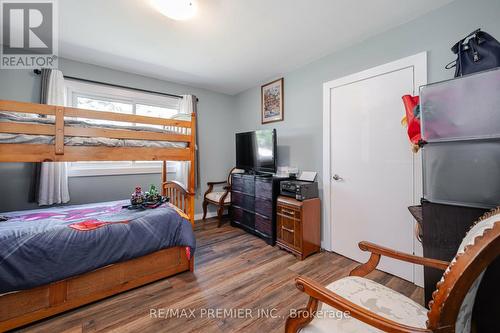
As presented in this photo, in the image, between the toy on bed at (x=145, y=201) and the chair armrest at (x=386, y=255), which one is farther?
the toy on bed at (x=145, y=201)

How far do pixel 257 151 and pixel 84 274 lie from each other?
236 centimetres

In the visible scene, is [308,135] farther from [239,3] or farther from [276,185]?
[239,3]

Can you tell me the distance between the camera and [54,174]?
2479mm

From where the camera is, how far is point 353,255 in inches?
90.8

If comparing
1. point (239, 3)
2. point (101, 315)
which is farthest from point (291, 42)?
→ point (101, 315)

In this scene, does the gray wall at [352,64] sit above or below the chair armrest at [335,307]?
above

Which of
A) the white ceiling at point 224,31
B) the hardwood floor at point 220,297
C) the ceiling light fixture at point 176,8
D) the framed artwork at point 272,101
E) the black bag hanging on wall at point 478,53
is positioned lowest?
the hardwood floor at point 220,297

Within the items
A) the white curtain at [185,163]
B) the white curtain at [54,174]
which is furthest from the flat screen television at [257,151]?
the white curtain at [54,174]

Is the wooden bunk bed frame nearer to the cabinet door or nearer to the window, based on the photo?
the window

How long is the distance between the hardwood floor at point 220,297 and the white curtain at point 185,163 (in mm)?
1328

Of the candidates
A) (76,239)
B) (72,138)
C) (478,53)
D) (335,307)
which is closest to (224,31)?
(72,138)

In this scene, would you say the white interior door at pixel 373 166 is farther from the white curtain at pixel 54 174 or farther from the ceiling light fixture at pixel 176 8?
the white curtain at pixel 54 174

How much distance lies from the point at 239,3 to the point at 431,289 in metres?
2.40

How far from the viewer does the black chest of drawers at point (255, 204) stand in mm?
2699
